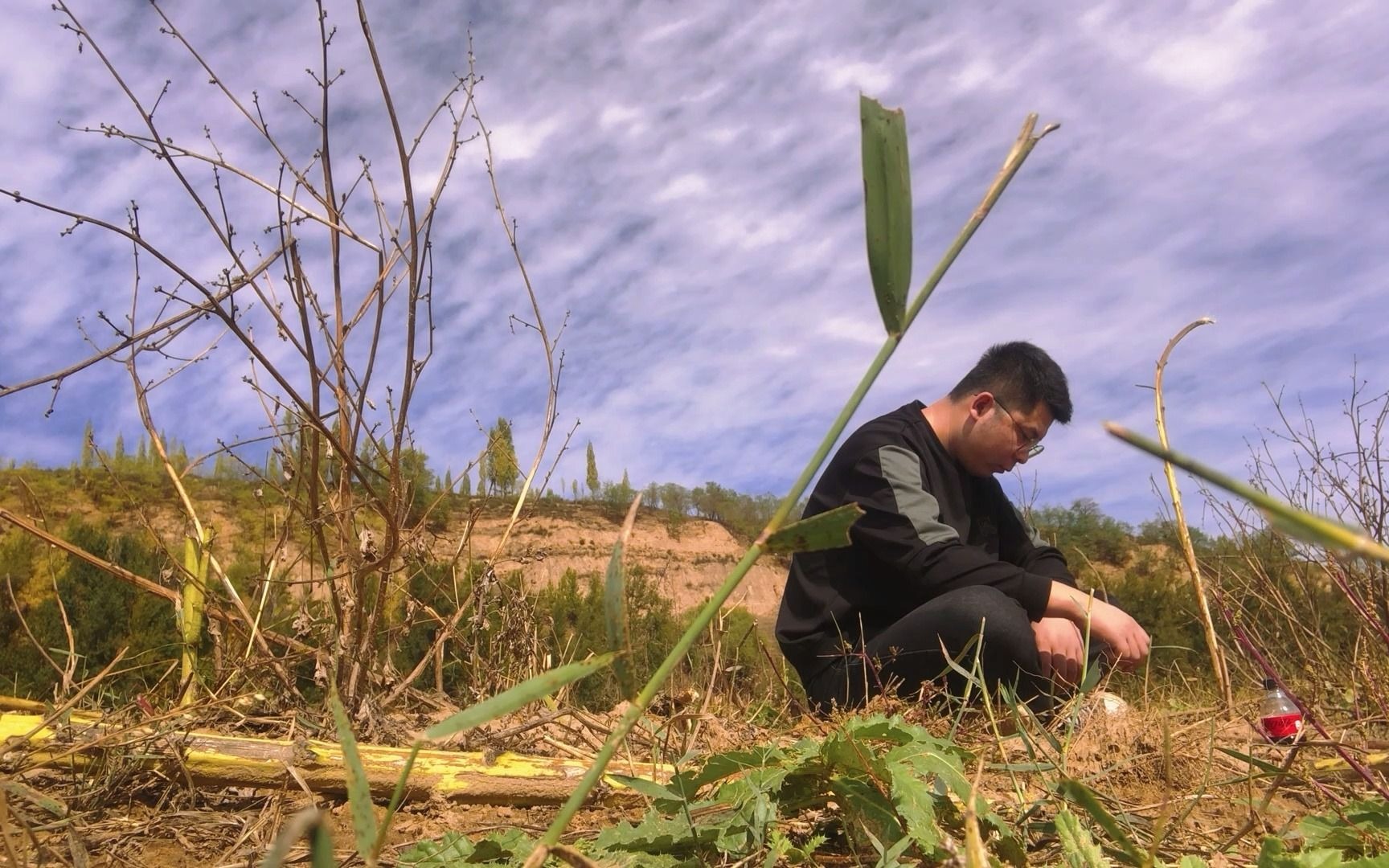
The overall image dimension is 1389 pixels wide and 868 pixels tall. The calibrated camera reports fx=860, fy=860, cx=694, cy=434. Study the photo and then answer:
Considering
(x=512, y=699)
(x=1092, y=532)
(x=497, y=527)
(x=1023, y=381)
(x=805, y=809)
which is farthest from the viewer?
(x=1092, y=532)

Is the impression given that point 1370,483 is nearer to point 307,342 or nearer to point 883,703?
point 883,703

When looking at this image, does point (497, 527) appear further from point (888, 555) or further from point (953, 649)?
point (953, 649)

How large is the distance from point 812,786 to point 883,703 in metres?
1.05

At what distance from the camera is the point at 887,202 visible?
367mm

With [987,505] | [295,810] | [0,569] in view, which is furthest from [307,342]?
[0,569]

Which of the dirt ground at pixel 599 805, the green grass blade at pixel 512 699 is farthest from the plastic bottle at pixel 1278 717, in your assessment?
the green grass blade at pixel 512 699

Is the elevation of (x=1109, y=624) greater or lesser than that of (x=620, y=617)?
lesser

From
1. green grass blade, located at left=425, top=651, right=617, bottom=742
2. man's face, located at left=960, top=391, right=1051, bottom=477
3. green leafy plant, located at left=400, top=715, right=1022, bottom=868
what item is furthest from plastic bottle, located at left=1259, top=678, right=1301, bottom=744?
green grass blade, located at left=425, top=651, right=617, bottom=742

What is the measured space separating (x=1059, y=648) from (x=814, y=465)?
9.22 ft

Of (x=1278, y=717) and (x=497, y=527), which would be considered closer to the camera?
(x=1278, y=717)

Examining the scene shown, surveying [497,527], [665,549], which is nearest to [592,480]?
[665,549]

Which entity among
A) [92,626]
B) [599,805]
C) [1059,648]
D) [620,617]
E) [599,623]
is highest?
[620,617]

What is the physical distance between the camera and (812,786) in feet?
3.68

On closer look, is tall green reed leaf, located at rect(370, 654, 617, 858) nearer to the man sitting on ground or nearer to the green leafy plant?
the green leafy plant
